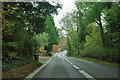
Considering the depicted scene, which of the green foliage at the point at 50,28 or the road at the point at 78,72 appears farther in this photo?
the green foliage at the point at 50,28

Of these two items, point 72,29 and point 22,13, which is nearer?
point 22,13

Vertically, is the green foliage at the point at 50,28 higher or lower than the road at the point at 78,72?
higher

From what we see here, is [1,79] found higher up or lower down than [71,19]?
lower down

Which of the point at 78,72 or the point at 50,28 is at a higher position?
the point at 50,28

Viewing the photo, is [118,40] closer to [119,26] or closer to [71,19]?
[119,26]

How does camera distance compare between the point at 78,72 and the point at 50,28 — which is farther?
the point at 50,28

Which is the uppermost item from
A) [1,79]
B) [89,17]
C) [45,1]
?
[89,17]

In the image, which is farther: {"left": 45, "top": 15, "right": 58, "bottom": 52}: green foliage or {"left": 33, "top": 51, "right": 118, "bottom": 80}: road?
{"left": 45, "top": 15, "right": 58, "bottom": 52}: green foliage

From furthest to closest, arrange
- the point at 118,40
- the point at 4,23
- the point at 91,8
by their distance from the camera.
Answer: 1. the point at 91,8
2. the point at 118,40
3. the point at 4,23

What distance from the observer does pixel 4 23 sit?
6918 mm

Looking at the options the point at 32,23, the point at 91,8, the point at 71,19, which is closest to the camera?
the point at 32,23

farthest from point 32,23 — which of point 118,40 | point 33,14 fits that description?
point 118,40

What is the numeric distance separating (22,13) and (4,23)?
238 centimetres

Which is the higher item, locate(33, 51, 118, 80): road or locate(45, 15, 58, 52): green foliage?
locate(45, 15, 58, 52): green foliage
